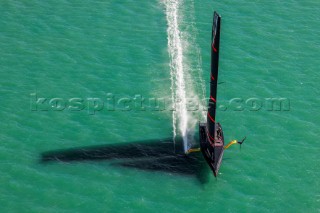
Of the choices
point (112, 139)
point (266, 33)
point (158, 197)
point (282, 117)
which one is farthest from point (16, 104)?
point (266, 33)

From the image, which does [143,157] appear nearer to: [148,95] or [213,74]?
[148,95]

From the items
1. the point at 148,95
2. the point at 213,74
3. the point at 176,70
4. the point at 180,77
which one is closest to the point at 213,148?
the point at 213,74

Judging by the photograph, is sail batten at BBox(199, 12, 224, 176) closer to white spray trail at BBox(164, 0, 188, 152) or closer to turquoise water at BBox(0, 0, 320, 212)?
turquoise water at BBox(0, 0, 320, 212)

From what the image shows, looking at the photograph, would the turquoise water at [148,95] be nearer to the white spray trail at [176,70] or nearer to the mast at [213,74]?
the white spray trail at [176,70]

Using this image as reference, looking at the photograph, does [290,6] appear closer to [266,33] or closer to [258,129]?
[266,33]

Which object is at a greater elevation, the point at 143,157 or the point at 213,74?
the point at 213,74

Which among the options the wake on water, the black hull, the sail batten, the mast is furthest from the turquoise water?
the mast
